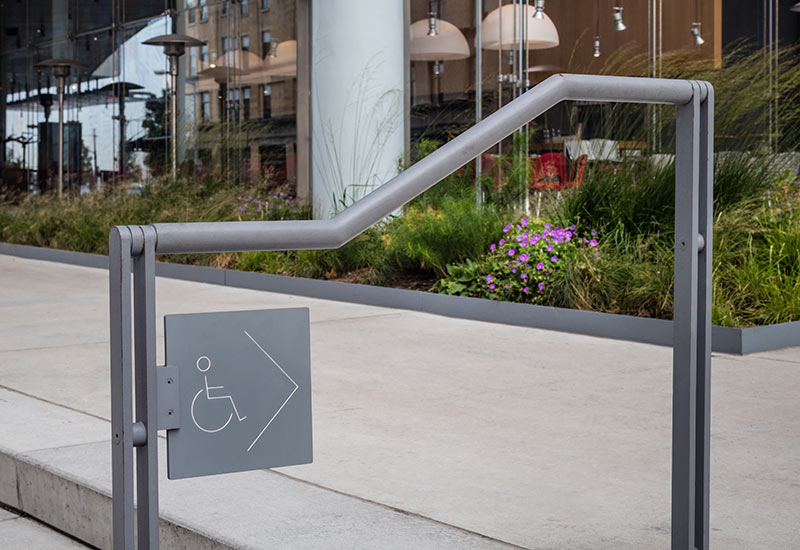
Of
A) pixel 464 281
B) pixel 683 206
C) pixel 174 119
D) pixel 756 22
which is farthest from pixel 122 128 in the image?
pixel 683 206

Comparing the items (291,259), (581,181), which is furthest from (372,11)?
(581,181)

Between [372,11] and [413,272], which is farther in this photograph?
→ [372,11]

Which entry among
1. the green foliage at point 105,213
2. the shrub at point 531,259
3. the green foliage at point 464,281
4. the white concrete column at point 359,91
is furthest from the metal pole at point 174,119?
the shrub at point 531,259

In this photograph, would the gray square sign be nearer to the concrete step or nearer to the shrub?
the concrete step

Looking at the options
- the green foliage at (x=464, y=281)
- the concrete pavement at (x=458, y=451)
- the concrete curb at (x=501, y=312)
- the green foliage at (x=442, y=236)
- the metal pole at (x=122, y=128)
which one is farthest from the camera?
the metal pole at (x=122, y=128)

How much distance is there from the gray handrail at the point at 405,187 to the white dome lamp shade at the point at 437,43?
8.97m

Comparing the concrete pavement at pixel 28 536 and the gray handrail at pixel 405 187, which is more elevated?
the gray handrail at pixel 405 187

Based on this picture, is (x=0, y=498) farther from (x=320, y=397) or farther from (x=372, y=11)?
(x=372, y=11)

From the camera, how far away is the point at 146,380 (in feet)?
5.85

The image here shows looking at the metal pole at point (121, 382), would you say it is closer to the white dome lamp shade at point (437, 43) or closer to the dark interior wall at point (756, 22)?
the dark interior wall at point (756, 22)

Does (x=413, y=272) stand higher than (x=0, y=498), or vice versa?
(x=413, y=272)

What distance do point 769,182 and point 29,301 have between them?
5686 millimetres

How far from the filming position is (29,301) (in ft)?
28.2

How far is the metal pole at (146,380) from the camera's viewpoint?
177 cm
